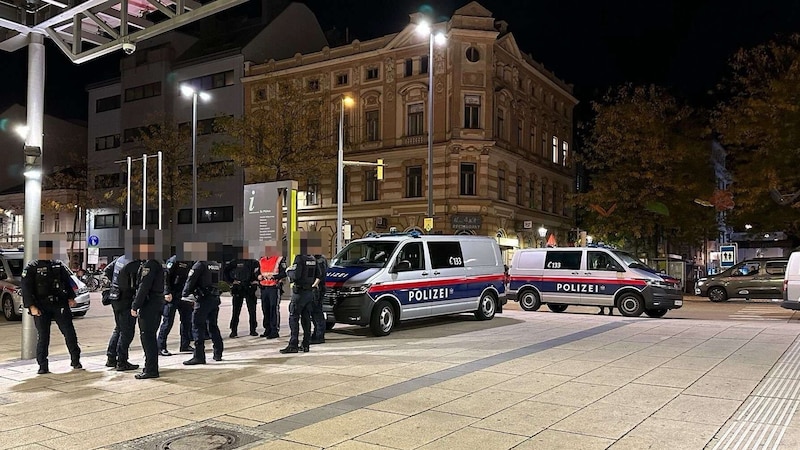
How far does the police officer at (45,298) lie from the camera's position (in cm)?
898

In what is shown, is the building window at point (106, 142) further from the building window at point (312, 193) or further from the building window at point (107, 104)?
the building window at point (312, 193)

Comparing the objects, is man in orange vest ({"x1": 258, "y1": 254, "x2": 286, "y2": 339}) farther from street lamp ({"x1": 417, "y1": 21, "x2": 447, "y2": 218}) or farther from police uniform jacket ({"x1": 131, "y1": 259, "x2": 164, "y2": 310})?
street lamp ({"x1": 417, "y1": 21, "x2": 447, "y2": 218})

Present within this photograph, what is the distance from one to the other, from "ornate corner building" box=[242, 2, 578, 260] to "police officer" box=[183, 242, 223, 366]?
964 inches

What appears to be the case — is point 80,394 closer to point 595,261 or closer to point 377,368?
point 377,368

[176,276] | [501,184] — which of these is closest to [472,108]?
[501,184]

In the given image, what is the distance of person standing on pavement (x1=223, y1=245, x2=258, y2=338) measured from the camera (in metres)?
12.9

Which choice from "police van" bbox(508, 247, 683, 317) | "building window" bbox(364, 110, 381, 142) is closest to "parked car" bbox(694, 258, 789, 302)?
"police van" bbox(508, 247, 683, 317)

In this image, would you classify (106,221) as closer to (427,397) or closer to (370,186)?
(370,186)

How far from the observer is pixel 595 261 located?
60.3 feet

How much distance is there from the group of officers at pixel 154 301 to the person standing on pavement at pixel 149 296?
1 cm

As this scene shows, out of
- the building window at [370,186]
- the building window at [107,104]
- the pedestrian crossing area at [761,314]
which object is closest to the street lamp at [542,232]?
the building window at [370,186]

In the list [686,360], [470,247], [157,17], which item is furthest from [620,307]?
[157,17]

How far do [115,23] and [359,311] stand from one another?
6493 mm

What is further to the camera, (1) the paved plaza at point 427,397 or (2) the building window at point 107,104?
(2) the building window at point 107,104
